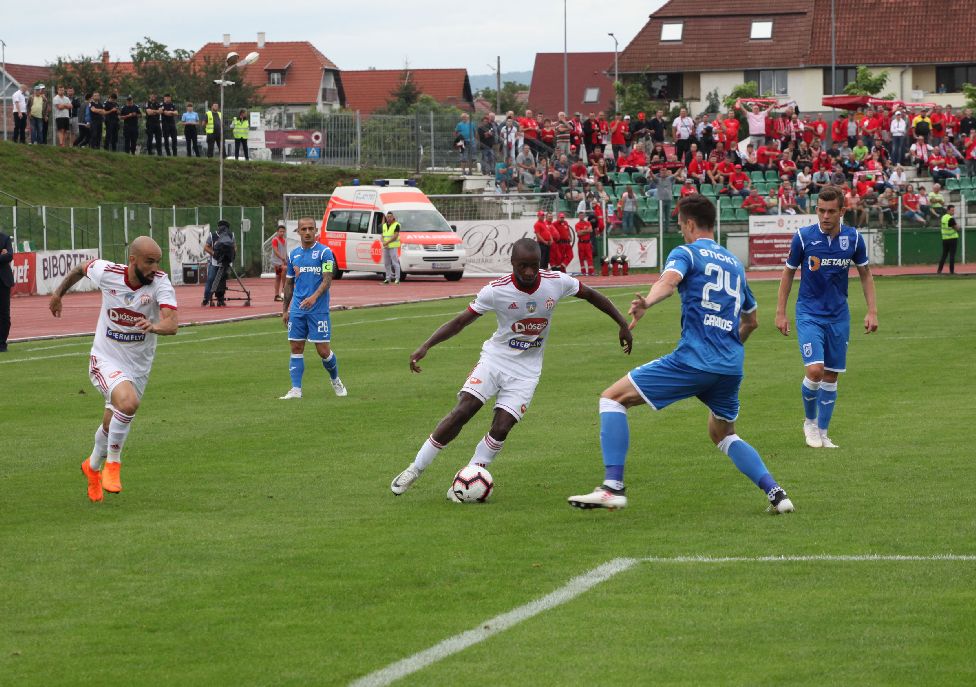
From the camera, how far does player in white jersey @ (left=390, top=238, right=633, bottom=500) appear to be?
996 cm

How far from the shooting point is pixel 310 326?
17094 mm

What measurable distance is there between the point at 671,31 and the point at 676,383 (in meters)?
77.9

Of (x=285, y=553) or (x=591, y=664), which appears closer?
(x=591, y=664)

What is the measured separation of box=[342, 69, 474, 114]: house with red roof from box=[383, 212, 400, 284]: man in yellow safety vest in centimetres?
9308

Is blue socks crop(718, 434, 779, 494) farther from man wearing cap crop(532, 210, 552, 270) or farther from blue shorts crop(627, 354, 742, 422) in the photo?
man wearing cap crop(532, 210, 552, 270)

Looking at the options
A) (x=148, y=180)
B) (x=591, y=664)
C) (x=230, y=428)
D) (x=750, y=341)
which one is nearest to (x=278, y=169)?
(x=148, y=180)

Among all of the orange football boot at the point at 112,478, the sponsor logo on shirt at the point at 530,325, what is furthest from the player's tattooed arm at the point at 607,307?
the orange football boot at the point at 112,478

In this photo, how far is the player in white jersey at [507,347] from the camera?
32.7 ft

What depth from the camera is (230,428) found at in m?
14.3

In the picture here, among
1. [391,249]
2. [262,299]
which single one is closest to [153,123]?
[391,249]

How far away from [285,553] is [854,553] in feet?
10.7

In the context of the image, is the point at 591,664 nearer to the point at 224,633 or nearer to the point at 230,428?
the point at 224,633

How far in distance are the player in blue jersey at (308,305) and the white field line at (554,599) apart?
9281 millimetres

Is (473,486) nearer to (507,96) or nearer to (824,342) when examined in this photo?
(824,342)
